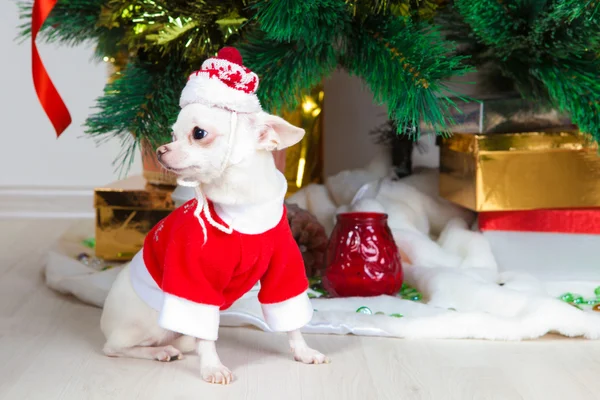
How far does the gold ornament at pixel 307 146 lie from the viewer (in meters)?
1.81

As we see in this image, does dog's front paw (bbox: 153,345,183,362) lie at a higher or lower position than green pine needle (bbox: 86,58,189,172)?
lower

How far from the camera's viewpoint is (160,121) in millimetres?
1229

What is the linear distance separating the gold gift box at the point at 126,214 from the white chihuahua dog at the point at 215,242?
1.79 ft

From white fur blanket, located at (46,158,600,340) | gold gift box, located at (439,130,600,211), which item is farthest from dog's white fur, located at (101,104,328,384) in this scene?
gold gift box, located at (439,130,600,211)

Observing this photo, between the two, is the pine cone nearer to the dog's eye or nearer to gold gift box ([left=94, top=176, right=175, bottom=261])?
gold gift box ([left=94, top=176, right=175, bottom=261])

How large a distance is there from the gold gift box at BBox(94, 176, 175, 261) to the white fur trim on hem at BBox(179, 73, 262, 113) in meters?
0.66

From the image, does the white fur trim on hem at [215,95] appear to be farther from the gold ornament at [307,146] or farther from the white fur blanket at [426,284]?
the gold ornament at [307,146]

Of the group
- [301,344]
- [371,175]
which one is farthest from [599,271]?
[301,344]

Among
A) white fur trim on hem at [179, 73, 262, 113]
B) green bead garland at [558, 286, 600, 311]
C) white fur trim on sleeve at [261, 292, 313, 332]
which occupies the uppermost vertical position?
white fur trim on hem at [179, 73, 262, 113]

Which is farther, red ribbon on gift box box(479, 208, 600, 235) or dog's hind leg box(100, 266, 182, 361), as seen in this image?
red ribbon on gift box box(479, 208, 600, 235)

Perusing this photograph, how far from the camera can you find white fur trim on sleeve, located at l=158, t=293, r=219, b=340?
3.14 feet

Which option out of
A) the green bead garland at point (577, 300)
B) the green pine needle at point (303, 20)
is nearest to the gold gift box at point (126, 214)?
the green pine needle at point (303, 20)

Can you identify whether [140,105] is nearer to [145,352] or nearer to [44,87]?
[44,87]

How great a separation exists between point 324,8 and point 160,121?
0.97 feet
